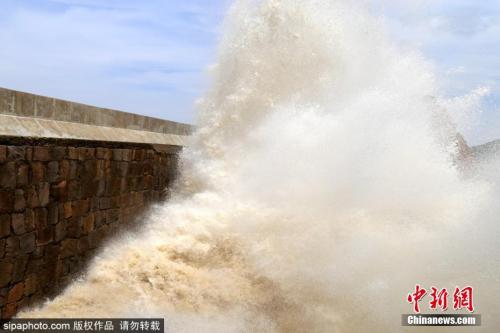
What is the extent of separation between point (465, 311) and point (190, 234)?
343cm

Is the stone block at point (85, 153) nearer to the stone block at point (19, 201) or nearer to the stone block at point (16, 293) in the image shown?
the stone block at point (19, 201)

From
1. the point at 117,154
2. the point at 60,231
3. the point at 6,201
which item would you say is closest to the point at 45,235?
the point at 60,231

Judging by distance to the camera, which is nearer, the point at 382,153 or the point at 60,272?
the point at 60,272

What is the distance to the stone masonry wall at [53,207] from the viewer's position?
469 cm

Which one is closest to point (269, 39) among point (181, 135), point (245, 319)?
point (181, 135)

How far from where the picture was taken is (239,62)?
10359 mm

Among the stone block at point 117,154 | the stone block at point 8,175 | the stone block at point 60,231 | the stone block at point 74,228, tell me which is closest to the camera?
the stone block at point 8,175

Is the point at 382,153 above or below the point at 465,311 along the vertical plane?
above

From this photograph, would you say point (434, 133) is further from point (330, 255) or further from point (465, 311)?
point (465, 311)

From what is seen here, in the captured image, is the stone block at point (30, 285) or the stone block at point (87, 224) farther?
the stone block at point (87, 224)

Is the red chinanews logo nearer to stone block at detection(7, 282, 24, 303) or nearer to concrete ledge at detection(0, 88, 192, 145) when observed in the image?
stone block at detection(7, 282, 24, 303)

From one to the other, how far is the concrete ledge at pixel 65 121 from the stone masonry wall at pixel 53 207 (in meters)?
0.11

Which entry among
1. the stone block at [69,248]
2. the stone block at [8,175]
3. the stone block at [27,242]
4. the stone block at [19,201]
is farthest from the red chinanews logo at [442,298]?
the stone block at [8,175]

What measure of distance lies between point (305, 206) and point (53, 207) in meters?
3.31
